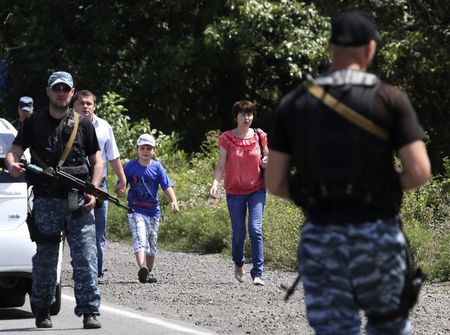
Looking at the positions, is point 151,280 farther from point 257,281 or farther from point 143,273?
point 257,281

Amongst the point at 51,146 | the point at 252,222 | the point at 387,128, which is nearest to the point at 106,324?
the point at 51,146

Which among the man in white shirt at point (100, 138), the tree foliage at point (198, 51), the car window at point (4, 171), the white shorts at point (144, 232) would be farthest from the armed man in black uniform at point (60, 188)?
the tree foliage at point (198, 51)

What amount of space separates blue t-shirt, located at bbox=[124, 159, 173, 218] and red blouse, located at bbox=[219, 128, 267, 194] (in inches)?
34.5

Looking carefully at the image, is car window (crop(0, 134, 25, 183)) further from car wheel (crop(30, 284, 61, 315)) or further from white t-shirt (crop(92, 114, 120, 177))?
white t-shirt (crop(92, 114, 120, 177))

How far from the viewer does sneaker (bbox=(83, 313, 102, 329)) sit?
9562 mm

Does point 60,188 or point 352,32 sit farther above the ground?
point 352,32

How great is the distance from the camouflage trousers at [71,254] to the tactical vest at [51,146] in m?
0.11

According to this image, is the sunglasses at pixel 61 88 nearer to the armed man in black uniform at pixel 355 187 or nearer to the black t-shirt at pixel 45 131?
the black t-shirt at pixel 45 131

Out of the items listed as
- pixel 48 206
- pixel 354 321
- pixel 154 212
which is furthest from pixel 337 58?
pixel 154 212

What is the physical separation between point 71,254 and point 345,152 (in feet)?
15.6

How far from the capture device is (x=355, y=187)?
16.5 feet

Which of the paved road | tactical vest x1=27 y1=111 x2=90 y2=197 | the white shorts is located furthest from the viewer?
the white shorts

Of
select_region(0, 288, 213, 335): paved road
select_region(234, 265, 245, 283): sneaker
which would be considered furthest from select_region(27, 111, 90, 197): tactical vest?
select_region(234, 265, 245, 283): sneaker

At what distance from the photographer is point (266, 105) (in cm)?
3056
